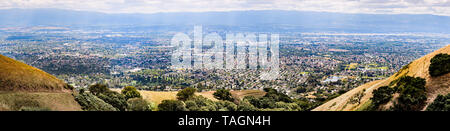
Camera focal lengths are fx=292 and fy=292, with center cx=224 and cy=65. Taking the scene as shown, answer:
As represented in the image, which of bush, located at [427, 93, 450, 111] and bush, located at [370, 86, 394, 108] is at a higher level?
bush, located at [427, 93, 450, 111]

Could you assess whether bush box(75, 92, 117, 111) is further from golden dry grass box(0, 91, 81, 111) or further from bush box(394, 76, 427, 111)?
bush box(394, 76, 427, 111)

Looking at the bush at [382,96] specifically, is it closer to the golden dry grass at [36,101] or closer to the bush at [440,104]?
the bush at [440,104]

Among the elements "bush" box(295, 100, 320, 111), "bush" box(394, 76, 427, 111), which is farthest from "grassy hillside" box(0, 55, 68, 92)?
"bush" box(295, 100, 320, 111)

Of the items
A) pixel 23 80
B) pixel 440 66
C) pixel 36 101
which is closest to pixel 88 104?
pixel 36 101

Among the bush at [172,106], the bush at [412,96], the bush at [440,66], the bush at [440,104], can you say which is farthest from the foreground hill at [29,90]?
the bush at [440,66]
